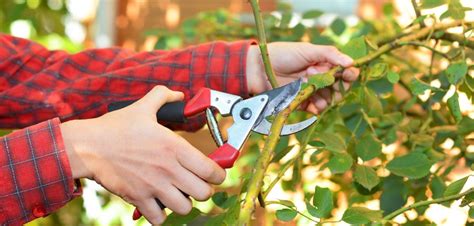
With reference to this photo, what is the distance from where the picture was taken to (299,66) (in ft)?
3.64

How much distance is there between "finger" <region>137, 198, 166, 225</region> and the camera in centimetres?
82

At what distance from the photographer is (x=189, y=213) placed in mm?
908

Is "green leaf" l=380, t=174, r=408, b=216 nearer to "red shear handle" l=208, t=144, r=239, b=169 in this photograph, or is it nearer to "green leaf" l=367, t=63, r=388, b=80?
"green leaf" l=367, t=63, r=388, b=80

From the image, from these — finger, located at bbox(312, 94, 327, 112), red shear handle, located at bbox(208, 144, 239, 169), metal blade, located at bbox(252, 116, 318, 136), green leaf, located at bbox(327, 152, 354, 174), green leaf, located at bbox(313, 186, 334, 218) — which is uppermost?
red shear handle, located at bbox(208, 144, 239, 169)

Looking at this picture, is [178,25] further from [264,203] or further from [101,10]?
[264,203]

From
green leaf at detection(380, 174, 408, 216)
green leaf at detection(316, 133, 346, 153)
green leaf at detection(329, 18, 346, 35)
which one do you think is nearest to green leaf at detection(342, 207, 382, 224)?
green leaf at detection(316, 133, 346, 153)

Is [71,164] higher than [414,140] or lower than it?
higher

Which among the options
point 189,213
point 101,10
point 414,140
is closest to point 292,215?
point 189,213

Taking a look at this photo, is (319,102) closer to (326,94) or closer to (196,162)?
(326,94)

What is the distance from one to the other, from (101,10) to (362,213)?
230 centimetres

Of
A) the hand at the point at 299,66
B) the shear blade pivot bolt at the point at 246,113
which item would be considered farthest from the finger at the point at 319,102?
the shear blade pivot bolt at the point at 246,113

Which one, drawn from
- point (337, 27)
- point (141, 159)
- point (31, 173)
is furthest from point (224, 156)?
point (337, 27)

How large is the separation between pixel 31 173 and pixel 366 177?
0.36m

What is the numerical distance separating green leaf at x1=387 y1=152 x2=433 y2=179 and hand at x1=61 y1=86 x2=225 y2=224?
22 cm
